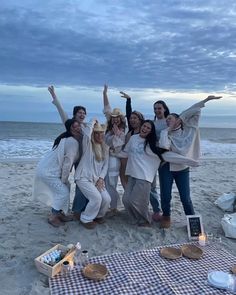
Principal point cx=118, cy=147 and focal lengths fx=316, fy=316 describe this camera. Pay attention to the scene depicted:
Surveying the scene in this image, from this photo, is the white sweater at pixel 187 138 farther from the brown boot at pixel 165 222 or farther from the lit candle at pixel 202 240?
the lit candle at pixel 202 240

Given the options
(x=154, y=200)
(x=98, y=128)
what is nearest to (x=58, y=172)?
(x=98, y=128)

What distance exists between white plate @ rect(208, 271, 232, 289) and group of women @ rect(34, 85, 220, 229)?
4.97 ft

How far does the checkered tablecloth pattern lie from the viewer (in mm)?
3133

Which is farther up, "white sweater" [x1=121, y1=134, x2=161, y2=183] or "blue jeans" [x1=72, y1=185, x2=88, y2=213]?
"white sweater" [x1=121, y1=134, x2=161, y2=183]

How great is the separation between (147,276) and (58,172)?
6.70 ft

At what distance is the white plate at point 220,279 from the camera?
3.14 m

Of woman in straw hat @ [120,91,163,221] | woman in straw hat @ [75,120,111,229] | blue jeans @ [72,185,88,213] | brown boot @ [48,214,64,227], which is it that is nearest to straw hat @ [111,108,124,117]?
woman in straw hat @ [120,91,163,221]

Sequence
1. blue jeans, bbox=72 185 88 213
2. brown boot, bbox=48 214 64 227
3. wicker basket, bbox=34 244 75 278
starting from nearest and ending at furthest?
1. wicker basket, bbox=34 244 75 278
2. brown boot, bbox=48 214 64 227
3. blue jeans, bbox=72 185 88 213

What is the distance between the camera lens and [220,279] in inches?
126

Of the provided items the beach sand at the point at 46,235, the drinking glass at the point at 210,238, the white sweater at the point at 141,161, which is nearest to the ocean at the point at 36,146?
the beach sand at the point at 46,235

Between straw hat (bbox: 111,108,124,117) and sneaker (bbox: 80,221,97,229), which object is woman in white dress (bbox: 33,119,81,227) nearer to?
sneaker (bbox: 80,221,97,229)

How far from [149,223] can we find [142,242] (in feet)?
1.83

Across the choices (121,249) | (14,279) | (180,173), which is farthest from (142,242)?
(14,279)

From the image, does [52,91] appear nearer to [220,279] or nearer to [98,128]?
[98,128]
